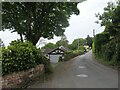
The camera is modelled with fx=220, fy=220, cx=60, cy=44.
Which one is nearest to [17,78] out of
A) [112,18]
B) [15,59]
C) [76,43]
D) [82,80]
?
[15,59]

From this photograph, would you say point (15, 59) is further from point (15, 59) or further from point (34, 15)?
point (34, 15)

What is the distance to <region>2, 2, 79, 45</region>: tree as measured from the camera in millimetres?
23188

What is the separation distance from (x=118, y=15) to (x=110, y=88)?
47.3 feet

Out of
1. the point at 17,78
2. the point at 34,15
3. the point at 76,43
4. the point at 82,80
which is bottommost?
the point at 82,80

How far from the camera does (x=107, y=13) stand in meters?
28.0

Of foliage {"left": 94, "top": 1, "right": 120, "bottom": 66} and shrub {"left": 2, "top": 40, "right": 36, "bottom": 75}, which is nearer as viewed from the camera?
shrub {"left": 2, "top": 40, "right": 36, "bottom": 75}

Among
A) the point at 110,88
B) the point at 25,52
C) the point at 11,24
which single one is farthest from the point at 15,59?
the point at 11,24

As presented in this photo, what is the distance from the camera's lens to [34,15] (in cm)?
2422

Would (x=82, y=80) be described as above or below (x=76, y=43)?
below

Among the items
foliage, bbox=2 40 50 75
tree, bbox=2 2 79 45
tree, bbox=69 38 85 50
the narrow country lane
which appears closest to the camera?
foliage, bbox=2 40 50 75

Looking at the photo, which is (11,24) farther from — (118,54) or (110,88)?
(110,88)

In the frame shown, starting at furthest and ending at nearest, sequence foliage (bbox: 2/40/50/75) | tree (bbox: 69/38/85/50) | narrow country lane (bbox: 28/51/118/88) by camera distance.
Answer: tree (bbox: 69/38/85/50)
narrow country lane (bbox: 28/51/118/88)
foliage (bbox: 2/40/50/75)

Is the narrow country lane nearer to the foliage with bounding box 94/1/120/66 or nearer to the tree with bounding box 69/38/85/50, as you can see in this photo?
the foliage with bounding box 94/1/120/66

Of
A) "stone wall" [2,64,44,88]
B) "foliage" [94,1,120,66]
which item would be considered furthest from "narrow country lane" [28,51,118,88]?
"foliage" [94,1,120,66]
